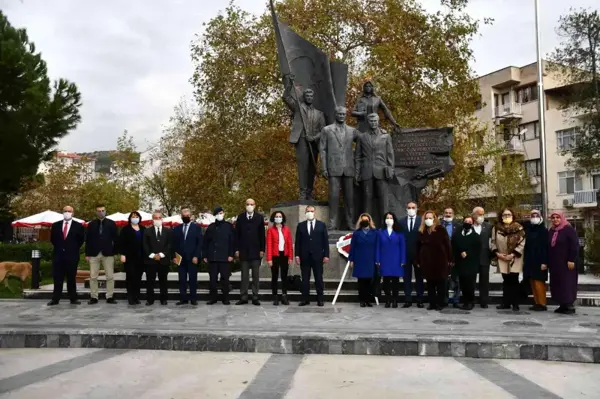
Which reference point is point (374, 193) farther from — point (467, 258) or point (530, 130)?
point (530, 130)

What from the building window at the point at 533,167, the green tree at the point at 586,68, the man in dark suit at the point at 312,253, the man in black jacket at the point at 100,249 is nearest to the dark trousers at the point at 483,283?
the man in dark suit at the point at 312,253

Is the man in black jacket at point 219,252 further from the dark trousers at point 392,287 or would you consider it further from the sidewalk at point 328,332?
the dark trousers at point 392,287

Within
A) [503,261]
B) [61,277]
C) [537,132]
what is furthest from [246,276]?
[537,132]

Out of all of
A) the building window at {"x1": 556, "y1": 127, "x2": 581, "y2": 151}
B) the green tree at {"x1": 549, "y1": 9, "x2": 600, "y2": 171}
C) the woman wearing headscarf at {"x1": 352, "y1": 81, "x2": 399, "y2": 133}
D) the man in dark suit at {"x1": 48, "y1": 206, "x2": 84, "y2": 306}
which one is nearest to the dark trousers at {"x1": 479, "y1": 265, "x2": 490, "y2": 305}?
the woman wearing headscarf at {"x1": 352, "y1": 81, "x2": 399, "y2": 133}

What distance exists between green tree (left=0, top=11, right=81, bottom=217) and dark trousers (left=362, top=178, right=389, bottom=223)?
613cm

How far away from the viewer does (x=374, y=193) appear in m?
12.0

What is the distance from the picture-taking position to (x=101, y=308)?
379 inches

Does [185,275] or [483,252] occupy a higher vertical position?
[483,252]

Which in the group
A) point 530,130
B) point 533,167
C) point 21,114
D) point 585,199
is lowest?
point 21,114

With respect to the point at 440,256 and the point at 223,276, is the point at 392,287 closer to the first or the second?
the point at 440,256

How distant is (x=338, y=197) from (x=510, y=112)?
35.4m

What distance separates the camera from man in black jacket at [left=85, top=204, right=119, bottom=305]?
34.1 feet

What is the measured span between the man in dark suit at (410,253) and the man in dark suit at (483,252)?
960 millimetres

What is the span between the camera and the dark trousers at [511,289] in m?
9.28
